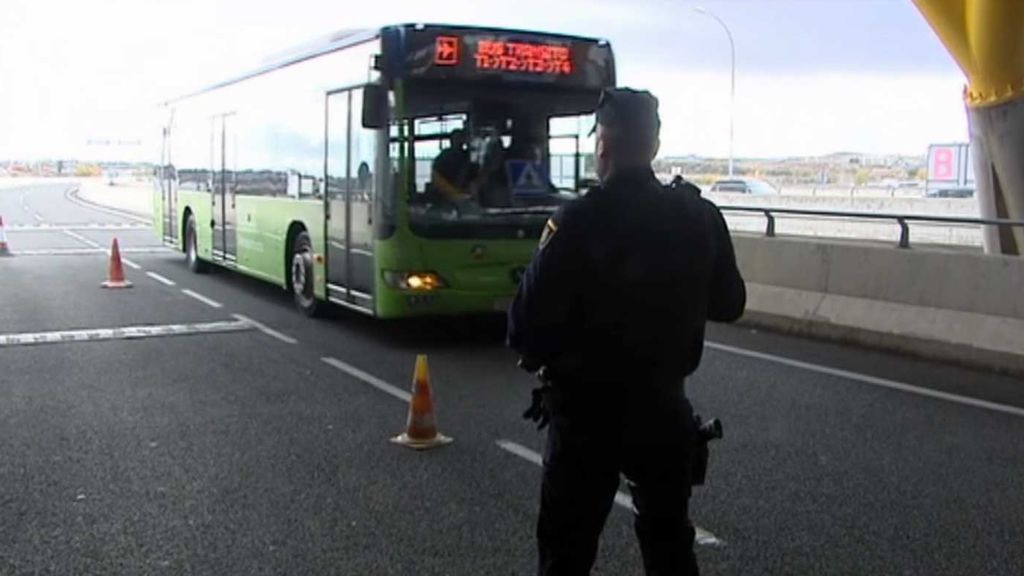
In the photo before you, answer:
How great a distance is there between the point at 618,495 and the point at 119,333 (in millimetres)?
7789

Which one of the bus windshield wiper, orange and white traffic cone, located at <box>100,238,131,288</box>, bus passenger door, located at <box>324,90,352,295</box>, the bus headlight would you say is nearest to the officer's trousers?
the bus headlight

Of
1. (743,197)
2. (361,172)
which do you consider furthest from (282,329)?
(743,197)

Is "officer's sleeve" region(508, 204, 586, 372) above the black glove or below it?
above

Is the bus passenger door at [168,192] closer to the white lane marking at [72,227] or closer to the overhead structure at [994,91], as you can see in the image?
the white lane marking at [72,227]

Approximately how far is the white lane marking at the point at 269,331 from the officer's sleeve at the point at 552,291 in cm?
867

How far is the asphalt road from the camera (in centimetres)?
541

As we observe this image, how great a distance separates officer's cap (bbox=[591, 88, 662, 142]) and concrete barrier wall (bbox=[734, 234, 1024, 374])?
8032 mm

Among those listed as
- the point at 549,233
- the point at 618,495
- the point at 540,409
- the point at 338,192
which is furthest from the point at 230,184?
the point at 549,233

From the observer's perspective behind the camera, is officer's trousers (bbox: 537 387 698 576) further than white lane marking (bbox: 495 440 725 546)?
No

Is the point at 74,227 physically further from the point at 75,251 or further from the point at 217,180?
the point at 217,180

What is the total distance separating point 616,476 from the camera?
3.50 meters

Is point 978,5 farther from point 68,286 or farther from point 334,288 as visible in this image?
point 68,286

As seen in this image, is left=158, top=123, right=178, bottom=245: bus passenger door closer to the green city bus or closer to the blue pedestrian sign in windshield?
the green city bus

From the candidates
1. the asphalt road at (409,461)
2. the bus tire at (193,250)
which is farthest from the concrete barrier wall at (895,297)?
the bus tire at (193,250)
